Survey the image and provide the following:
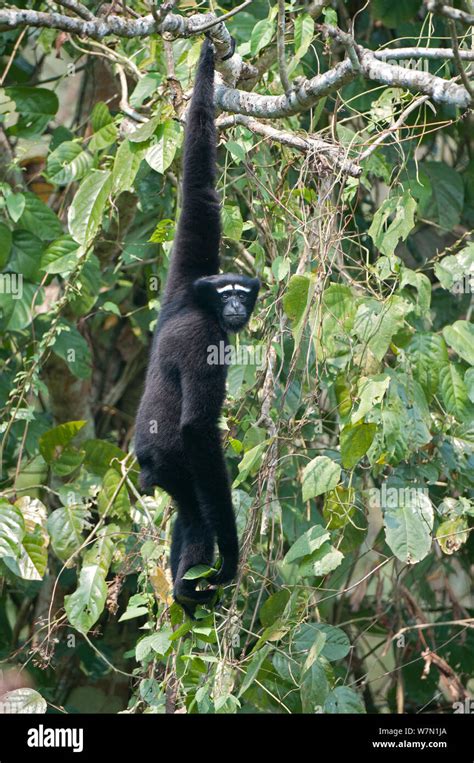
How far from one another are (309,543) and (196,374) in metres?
0.71

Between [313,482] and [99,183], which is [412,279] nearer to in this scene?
[313,482]

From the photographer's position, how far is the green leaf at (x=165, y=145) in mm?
3594

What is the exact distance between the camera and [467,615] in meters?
5.80

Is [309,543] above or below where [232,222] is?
below

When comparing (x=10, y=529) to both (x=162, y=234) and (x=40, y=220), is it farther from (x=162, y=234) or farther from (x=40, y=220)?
(x=40, y=220)

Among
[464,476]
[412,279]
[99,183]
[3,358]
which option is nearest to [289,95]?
[412,279]

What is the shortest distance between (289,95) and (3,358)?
3023 mm

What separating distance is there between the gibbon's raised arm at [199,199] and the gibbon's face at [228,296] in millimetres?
150

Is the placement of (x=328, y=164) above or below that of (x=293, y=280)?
above

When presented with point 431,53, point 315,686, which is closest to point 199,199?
point 431,53

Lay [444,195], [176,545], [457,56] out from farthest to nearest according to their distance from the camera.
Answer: [444,195] < [176,545] < [457,56]

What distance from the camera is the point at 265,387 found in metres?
3.53

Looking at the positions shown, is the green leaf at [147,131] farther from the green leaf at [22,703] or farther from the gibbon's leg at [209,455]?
the green leaf at [22,703]

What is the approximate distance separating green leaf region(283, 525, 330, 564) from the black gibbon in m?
0.30
